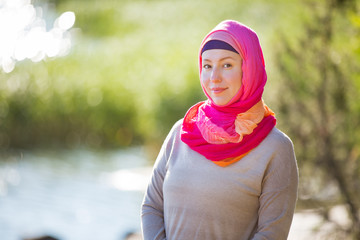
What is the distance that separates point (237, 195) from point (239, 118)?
0.23 m

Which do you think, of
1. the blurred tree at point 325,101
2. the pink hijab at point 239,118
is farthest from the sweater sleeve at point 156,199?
the blurred tree at point 325,101

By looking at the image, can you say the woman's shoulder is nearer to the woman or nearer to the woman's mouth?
the woman

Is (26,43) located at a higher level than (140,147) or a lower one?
higher

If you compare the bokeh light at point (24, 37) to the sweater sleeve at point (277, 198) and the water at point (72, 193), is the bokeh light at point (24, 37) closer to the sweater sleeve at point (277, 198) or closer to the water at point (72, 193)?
the water at point (72, 193)

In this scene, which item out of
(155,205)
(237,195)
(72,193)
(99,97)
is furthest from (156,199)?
(99,97)

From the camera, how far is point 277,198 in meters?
1.56

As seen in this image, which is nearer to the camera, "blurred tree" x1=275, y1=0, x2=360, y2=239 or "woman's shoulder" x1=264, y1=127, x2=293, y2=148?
"woman's shoulder" x1=264, y1=127, x2=293, y2=148

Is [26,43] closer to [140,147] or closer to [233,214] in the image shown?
[140,147]

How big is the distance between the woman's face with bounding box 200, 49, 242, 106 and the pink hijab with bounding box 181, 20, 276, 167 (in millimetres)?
18

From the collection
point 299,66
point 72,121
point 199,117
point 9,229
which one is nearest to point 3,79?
point 72,121

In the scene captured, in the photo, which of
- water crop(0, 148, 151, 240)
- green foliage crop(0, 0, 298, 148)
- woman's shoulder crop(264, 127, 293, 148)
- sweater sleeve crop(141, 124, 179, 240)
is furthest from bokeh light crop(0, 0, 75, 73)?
woman's shoulder crop(264, 127, 293, 148)

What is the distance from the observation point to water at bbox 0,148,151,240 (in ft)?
16.5

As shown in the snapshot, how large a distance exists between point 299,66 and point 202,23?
548 inches

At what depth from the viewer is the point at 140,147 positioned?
9273mm
